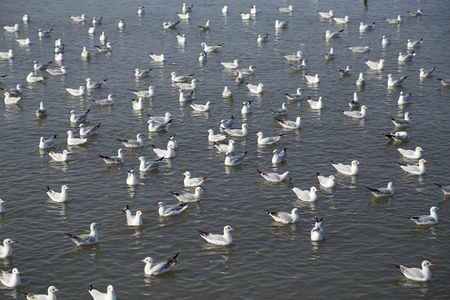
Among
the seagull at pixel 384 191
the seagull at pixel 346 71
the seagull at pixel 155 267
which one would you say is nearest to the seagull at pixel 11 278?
the seagull at pixel 155 267

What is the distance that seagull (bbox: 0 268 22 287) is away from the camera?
2678cm

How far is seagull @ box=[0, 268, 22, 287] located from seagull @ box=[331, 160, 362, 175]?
61.8 ft

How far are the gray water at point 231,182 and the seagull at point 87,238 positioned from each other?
37cm

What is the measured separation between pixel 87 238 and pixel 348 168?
15.5 meters

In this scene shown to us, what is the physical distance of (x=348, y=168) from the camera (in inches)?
1478

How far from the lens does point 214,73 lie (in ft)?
190

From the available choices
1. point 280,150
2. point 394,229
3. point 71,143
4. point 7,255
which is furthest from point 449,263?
point 71,143

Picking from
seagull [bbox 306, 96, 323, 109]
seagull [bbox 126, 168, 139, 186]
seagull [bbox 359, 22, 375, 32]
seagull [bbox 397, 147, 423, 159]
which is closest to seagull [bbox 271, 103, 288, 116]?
seagull [bbox 306, 96, 323, 109]

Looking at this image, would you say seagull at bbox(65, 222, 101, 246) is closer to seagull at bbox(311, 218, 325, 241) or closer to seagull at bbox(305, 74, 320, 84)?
seagull at bbox(311, 218, 325, 241)

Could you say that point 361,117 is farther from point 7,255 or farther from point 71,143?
point 7,255

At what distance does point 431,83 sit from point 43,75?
108 feet

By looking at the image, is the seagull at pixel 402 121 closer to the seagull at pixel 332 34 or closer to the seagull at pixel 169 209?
the seagull at pixel 169 209

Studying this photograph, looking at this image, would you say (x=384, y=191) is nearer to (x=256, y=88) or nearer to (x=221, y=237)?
(x=221, y=237)

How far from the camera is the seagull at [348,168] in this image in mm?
37344
